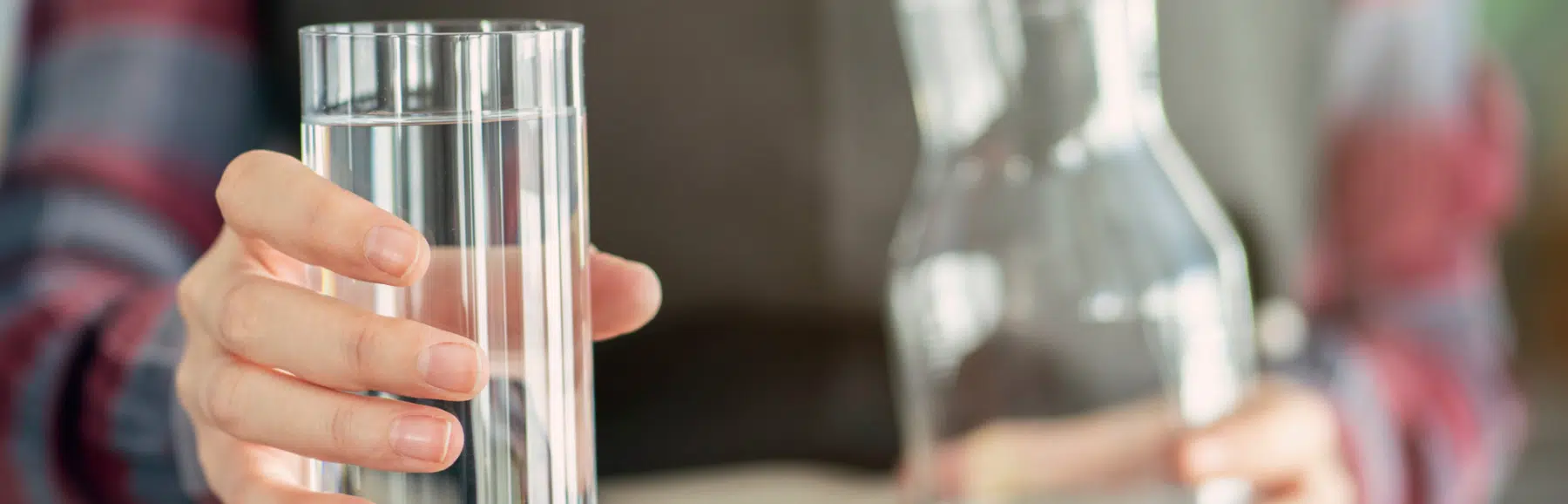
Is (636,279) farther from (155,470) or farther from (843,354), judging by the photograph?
(843,354)

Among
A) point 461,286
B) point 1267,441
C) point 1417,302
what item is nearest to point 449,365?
point 461,286

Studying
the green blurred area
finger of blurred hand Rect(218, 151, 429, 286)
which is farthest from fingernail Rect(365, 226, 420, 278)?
the green blurred area

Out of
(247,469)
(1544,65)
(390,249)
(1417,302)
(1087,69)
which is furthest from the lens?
(1544,65)

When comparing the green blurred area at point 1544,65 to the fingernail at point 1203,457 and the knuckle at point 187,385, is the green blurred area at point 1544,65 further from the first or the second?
the knuckle at point 187,385

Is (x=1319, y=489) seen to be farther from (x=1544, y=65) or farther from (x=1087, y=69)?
(x=1544, y=65)

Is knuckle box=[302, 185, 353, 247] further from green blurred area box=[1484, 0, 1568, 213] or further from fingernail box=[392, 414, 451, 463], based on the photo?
green blurred area box=[1484, 0, 1568, 213]

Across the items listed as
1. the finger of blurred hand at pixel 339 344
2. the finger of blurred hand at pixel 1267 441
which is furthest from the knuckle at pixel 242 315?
the finger of blurred hand at pixel 1267 441

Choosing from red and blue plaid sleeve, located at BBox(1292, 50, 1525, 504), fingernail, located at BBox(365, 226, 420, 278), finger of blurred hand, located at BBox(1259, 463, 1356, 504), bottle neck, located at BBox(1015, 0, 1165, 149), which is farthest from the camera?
red and blue plaid sleeve, located at BBox(1292, 50, 1525, 504)
